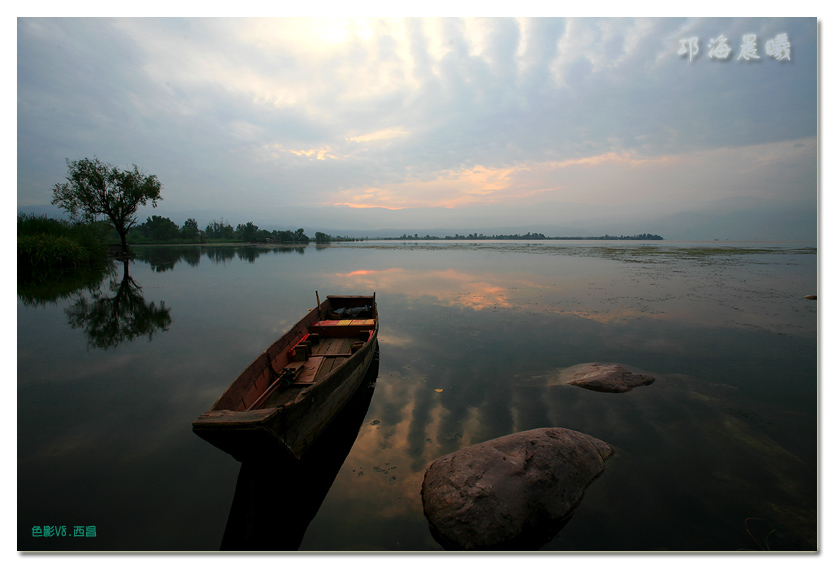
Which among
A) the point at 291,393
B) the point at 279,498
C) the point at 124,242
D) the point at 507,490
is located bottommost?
the point at 279,498

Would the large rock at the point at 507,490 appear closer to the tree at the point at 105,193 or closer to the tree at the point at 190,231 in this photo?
the tree at the point at 105,193

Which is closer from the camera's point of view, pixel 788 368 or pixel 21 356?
pixel 788 368

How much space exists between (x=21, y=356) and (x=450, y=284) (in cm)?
2493

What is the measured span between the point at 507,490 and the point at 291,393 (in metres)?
5.42

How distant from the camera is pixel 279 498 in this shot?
18.0ft

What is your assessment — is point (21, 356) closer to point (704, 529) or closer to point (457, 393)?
point (457, 393)

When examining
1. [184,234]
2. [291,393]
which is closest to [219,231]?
[184,234]

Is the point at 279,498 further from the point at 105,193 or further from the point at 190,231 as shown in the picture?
the point at 190,231

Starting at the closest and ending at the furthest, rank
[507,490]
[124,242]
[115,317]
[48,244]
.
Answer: [507,490], [115,317], [48,244], [124,242]

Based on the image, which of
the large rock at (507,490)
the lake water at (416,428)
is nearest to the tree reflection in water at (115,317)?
the lake water at (416,428)

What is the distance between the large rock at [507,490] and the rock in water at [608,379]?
3551 millimetres

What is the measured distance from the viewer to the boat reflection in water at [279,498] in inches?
192

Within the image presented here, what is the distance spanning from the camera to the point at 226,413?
4.78 m

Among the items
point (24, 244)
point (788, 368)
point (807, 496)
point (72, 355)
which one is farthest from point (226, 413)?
point (24, 244)
